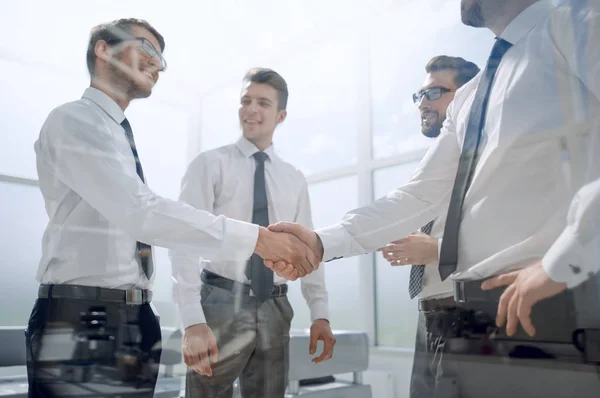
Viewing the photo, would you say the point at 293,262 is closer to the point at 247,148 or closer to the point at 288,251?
the point at 288,251

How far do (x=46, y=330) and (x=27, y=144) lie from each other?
1.16ft

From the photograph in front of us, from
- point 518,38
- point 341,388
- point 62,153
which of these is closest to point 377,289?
point 341,388

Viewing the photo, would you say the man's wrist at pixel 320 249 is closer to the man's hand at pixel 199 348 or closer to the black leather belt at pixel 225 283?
the black leather belt at pixel 225 283

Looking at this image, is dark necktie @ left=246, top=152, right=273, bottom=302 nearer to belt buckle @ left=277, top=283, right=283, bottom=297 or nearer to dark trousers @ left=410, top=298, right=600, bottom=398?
belt buckle @ left=277, top=283, right=283, bottom=297

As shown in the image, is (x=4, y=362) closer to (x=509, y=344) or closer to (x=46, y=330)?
(x=46, y=330)

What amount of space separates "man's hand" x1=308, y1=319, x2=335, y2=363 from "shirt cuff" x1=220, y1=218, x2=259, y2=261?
0.27 m

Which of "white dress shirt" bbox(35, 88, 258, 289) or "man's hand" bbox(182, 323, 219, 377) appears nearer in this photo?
"white dress shirt" bbox(35, 88, 258, 289)

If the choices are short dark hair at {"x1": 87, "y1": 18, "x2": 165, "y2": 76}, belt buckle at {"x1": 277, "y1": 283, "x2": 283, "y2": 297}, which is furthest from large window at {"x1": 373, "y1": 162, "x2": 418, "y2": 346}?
short dark hair at {"x1": 87, "y1": 18, "x2": 165, "y2": 76}

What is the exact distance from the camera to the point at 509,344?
2.30 ft

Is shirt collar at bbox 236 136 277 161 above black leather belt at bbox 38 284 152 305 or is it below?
above

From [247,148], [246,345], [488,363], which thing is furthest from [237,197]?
[488,363]

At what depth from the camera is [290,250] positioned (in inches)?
41.4

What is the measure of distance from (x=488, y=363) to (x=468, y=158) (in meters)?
0.37

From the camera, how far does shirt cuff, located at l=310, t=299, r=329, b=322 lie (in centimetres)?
111
